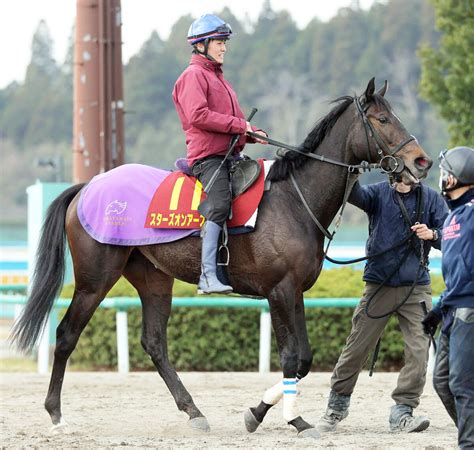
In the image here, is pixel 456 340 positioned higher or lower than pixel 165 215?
lower

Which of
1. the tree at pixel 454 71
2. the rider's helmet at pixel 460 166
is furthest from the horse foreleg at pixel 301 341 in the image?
the tree at pixel 454 71

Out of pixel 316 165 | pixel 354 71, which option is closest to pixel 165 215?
pixel 316 165

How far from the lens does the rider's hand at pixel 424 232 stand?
673 cm

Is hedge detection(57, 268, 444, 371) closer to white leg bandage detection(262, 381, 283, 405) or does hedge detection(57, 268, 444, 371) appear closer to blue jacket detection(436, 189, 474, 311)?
white leg bandage detection(262, 381, 283, 405)

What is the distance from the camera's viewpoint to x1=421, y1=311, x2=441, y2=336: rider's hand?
223 inches

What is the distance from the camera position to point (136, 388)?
9.15 metres

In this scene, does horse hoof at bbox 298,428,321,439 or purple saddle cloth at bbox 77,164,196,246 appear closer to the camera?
horse hoof at bbox 298,428,321,439

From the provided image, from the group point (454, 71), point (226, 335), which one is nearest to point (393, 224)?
point (226, 335)

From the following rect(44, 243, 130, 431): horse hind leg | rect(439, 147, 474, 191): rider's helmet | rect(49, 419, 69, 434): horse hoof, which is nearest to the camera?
rect(439, 147, 474, 191): rider's helmet

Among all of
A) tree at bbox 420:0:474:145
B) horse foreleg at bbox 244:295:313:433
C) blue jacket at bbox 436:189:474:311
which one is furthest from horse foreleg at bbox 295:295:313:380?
tree at bbox 420:0:474:145

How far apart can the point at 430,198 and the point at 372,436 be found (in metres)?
1.55

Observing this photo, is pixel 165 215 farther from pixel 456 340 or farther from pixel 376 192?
pixel 456 340

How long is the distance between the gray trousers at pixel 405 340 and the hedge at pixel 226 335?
2.99 metres

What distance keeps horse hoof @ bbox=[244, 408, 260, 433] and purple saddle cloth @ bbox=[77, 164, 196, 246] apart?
1221 millimetres
